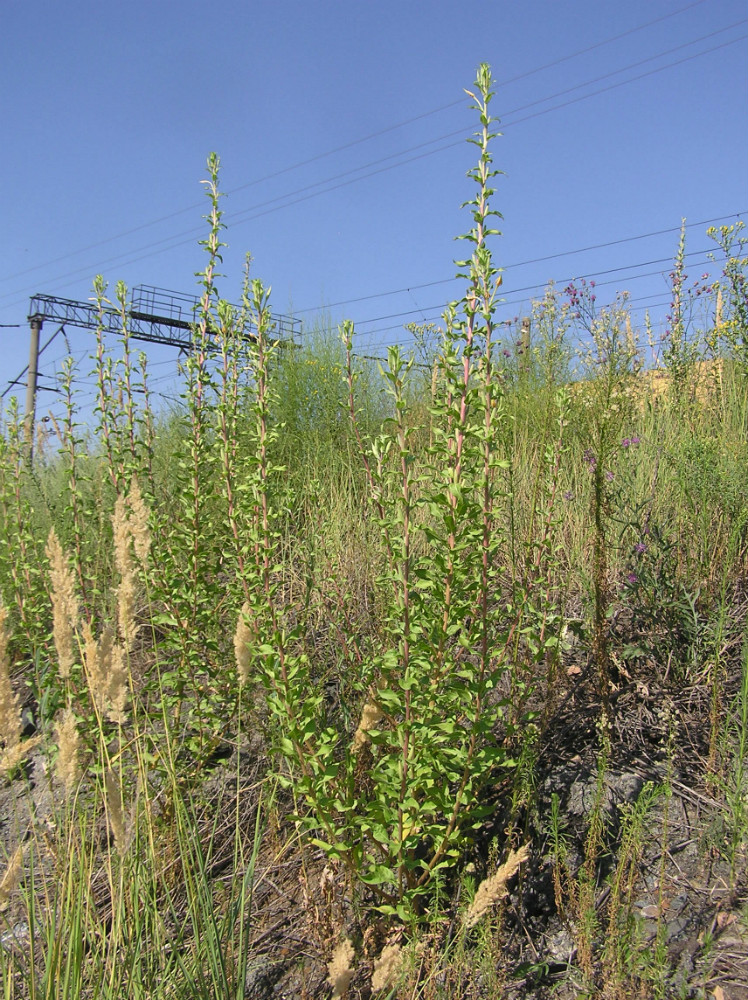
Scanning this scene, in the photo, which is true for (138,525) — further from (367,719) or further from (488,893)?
(488,893)

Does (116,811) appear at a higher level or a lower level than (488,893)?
higher

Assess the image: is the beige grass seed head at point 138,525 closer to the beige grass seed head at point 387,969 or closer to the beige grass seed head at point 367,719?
the beige grass seed head at point 367,719

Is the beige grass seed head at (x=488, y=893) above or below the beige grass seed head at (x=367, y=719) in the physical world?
below

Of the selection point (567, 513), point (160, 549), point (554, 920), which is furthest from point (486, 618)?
point (567, 513)

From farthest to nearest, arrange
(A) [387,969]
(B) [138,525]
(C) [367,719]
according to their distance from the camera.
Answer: (C) [367,719]
(B) [138,525]
(A) [387,969]

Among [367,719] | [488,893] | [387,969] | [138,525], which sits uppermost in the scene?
[138,525]

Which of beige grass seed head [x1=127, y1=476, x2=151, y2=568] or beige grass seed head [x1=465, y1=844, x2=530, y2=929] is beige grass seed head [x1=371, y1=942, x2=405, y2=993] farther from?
beige grass seed head [x1=127, y1=476, x2=151, y2=568]

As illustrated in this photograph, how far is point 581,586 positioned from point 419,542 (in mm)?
910

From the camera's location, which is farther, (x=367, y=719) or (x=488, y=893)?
(x=367, y=719)

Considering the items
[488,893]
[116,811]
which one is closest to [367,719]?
[488,893]

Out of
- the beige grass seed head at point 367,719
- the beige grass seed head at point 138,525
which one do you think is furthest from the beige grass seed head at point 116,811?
the beige grass seed head at point 367,719

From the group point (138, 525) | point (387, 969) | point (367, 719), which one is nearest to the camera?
point (387, 969)

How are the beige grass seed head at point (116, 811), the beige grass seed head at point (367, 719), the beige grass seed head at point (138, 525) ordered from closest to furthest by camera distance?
the beige grass seed head at point (116, 811) → the beige grass seed head at point (138, 525) → the beige grass seed head at point (367, 719)

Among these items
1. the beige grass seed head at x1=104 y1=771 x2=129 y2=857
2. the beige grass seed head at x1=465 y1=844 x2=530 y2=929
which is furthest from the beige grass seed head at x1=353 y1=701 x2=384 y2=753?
the beige grass seed head at x1=104 y1=771 x2=129 y2=857
